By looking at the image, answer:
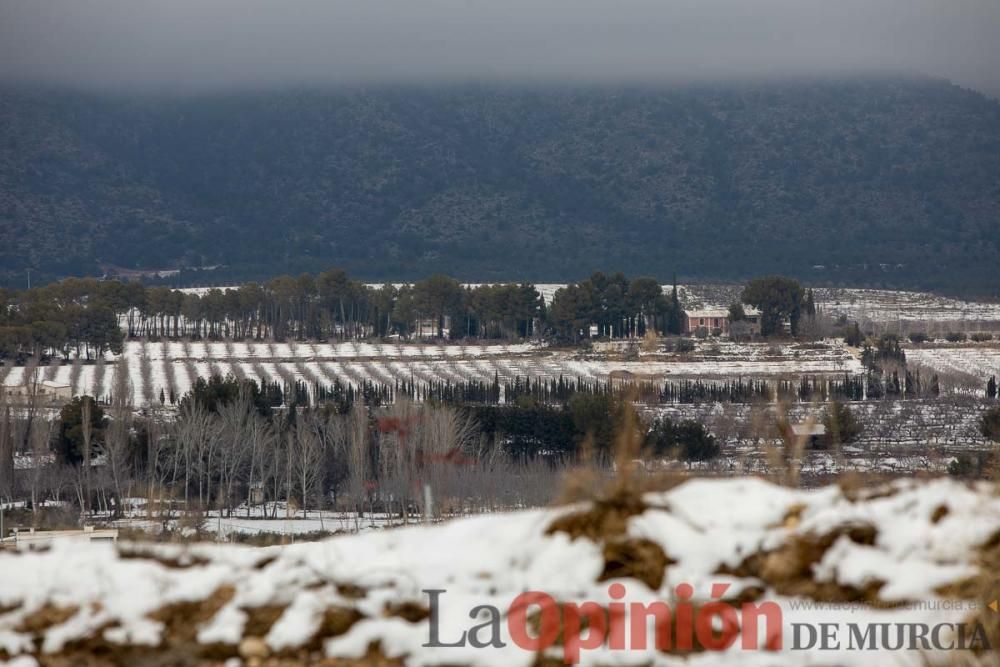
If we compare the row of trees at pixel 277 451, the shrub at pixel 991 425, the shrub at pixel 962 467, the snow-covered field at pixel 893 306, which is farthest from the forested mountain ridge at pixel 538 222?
the shrub at pixel 962 467

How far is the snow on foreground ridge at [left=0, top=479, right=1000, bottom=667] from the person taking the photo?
5961mm

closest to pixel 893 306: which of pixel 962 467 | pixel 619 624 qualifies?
pixel 962 467

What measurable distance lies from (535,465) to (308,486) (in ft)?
21.5

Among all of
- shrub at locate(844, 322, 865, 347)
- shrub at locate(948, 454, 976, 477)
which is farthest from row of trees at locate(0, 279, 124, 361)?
shrub at locate(948, 454, 976, 477)

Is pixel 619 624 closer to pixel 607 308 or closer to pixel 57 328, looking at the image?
pixel 57 328

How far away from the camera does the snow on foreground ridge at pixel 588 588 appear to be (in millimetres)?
5961

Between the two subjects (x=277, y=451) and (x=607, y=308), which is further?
(x=607, y=308)

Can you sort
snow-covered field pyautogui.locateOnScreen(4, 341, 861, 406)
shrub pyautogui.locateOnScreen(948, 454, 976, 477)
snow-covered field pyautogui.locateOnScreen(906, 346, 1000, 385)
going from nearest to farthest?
1. shrub pyautogui.locateOnScreen(948, 454, 976, 477)
2. snow-covered field pyautogui.locateOnScreen(4, 341, 861, 406)
3. snow-covered field pyautogui.locateOnScreen(906, 346, 1000, 385)

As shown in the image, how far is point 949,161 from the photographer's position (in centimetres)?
19538

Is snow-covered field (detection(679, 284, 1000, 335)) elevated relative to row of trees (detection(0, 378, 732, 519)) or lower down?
elevated

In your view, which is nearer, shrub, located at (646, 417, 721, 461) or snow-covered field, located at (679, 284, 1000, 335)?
shrub, located at (646, 417, 721, 461)

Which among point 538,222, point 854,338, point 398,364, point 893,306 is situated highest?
point 538,222

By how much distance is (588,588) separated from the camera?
6.20 metres

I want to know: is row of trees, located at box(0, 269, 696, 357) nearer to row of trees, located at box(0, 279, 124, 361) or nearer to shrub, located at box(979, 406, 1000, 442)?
row of trees, located at box(0, 279, 124, 361)
